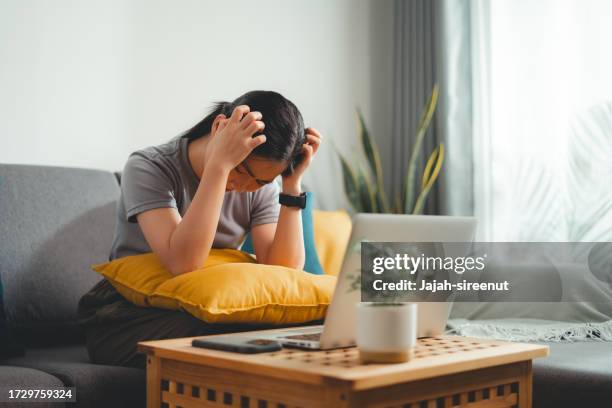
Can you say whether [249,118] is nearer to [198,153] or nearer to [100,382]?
[198,153]

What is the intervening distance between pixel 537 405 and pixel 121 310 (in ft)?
3.10

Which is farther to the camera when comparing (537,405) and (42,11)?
(42,11)

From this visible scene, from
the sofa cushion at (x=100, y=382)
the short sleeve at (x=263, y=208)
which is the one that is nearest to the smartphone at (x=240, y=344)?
the sofa cushion at (x=100, y=382)

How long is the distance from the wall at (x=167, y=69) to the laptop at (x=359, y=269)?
4.38 feet

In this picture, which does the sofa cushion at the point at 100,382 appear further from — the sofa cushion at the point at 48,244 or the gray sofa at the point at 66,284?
the sofa cushion at the point at 48,244

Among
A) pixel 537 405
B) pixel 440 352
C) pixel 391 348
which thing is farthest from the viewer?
pixel 537 405

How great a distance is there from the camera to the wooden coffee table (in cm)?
103

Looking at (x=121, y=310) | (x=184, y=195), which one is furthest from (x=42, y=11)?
(x=121, y=310)

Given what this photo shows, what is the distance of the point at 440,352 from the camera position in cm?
123

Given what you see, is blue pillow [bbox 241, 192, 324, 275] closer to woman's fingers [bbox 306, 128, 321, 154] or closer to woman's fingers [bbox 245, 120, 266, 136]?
woman's fingers [bbox 306, 128, 321, 154]

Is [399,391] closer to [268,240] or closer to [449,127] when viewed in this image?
[268,240]

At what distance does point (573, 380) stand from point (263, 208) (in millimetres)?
908

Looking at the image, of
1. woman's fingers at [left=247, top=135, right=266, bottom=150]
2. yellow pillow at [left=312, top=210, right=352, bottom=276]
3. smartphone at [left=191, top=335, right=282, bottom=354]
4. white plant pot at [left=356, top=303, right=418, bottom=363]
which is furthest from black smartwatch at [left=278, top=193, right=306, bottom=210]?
white plant pot at [left=356, top=303, right=418, bottom=363]

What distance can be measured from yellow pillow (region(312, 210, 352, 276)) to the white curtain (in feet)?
2.62
